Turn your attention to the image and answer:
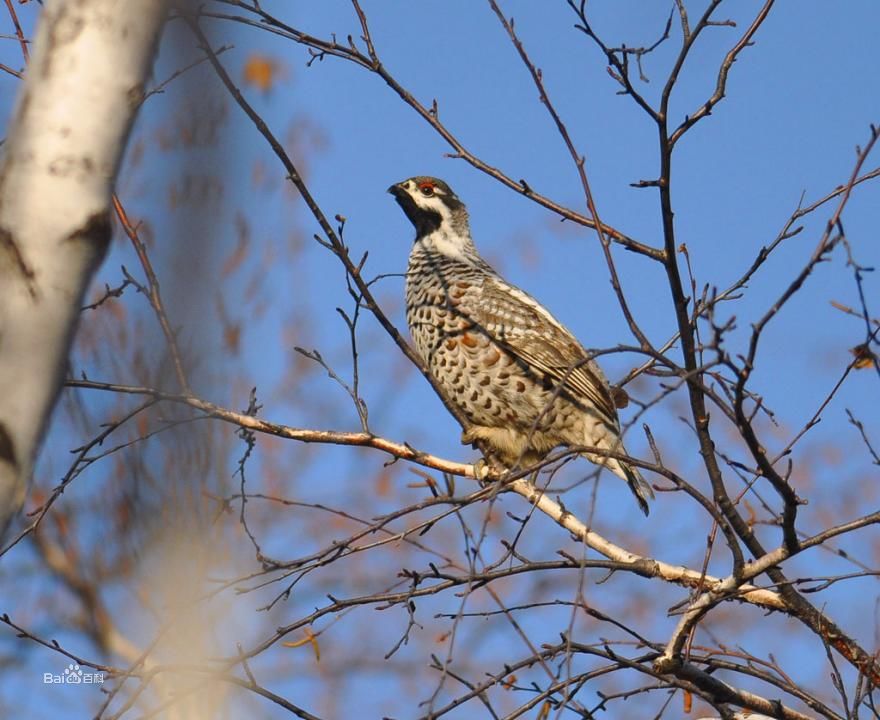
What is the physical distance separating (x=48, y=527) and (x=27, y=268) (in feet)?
28.3

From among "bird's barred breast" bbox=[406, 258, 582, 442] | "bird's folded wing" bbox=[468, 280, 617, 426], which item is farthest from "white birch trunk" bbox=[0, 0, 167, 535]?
"bird's folded wing" bbox=[468, 280, 617, 426]

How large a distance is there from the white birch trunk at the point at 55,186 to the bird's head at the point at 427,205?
16.9 feet

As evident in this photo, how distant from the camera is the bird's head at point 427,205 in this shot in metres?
6.91

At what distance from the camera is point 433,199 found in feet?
22.9

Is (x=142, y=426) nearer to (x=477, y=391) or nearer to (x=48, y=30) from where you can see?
(x=477, y=391)

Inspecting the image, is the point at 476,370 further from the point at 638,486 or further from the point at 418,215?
the point at 418,215

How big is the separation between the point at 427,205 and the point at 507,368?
5.24 feet

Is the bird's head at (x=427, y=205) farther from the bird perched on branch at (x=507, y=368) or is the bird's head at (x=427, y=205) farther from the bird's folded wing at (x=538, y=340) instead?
the bird's folded wing at (x=538, y=340)

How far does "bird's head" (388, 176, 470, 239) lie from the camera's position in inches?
272

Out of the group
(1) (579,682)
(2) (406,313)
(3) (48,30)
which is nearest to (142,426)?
(2) (406,313)

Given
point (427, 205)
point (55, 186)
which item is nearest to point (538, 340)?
point (427, 205)

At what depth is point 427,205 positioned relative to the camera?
6922 mm

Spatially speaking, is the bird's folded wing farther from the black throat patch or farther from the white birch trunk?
the white birch trunk

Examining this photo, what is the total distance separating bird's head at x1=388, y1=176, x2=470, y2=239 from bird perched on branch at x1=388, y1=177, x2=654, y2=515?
2.18 ft
